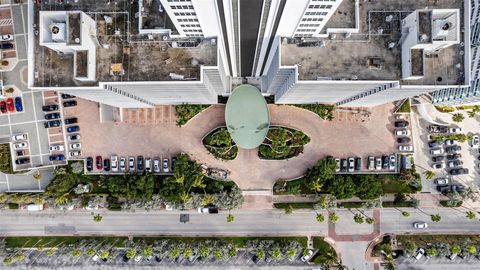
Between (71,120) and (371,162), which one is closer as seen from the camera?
(371,162)

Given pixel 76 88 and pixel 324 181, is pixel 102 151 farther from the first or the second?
pixel 324 181

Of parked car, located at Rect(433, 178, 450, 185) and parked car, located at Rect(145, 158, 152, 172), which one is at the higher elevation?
parked car, located at Rect(145, 158, 152, 172)

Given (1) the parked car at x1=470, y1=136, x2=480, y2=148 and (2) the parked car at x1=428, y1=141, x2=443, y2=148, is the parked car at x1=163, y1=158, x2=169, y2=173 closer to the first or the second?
(2) the parked car at x1=428, y1=141, x2=443, y2=148

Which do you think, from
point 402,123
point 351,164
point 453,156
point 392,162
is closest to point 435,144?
point 453,156

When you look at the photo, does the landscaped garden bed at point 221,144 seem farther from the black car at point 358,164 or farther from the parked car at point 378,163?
the parked car at point 378,163

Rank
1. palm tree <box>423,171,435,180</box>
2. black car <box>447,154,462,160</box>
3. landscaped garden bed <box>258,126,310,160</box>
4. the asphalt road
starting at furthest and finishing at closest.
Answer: the asphalt road
black car <box>447,154,462,160</box>
landscaped garden bed <box>258,126,310,160</box>
palm tree <box>423,171,435,180</box>

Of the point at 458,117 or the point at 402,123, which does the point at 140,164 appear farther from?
the point at 458,117

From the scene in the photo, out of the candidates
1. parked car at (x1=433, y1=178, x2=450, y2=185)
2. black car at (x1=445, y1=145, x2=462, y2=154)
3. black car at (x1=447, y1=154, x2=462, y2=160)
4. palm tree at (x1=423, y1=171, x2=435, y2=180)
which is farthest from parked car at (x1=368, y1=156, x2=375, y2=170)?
black car at (x1=447, y1=154, x2=462, y2=160)
